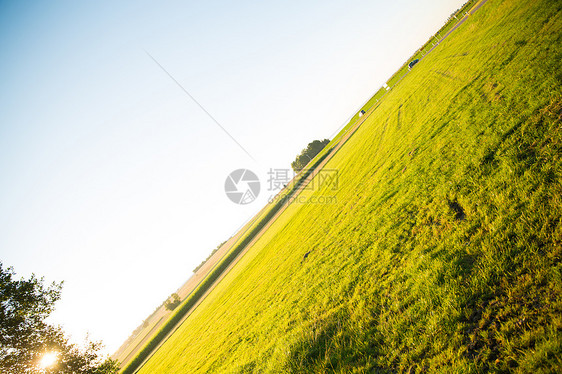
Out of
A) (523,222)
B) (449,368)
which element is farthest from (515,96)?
(449,368)

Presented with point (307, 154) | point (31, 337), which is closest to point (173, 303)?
point (31, 337)

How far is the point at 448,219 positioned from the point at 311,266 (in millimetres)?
8658

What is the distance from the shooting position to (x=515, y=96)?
1112cm

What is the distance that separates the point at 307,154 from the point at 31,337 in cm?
10324

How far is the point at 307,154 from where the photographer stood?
11062 cm

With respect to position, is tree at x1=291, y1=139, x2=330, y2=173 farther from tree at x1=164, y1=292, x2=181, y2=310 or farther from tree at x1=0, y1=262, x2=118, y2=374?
tree at x1=0, y1=262, x2=118, y2=374

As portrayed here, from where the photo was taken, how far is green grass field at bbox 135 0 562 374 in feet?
14.8

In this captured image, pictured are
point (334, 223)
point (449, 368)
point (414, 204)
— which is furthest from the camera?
point (334, 223)

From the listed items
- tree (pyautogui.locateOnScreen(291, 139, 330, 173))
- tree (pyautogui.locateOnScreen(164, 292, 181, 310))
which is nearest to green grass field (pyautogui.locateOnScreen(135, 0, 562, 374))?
tree (pyautogui.locateOnScreen(164, 292, 181, 310))

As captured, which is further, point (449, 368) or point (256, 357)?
point (256, 357)

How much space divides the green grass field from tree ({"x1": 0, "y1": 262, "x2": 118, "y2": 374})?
500 inches

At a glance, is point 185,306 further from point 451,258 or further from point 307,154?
point 307,154

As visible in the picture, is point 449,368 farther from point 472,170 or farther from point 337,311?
point 472,170

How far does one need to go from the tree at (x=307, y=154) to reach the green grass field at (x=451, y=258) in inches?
3597
